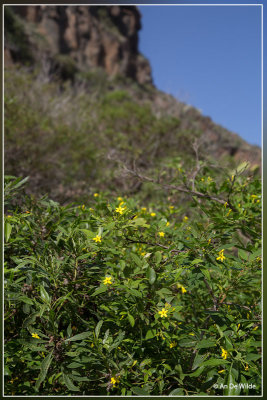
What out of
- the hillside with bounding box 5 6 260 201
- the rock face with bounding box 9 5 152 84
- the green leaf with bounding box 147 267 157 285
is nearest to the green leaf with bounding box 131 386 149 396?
the green leaf with bounding box 147 267 157 285

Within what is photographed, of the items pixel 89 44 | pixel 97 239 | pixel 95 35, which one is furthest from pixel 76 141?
pixel 95 35

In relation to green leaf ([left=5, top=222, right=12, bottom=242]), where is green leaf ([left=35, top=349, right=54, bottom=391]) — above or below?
below

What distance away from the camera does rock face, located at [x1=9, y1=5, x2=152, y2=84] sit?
22500 mm

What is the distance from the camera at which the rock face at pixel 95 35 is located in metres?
22.5

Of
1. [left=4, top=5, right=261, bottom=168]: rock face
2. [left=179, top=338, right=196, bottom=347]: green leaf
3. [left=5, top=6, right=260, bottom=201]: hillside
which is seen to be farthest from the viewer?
[left=4, top=5, right=261, bottom=168]: rock face

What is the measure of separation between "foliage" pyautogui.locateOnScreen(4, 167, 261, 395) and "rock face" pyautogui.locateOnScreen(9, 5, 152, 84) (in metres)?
21.4

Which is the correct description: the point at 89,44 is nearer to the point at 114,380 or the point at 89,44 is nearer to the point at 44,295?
the point at 44,295

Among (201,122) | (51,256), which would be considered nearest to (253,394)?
(51,256)

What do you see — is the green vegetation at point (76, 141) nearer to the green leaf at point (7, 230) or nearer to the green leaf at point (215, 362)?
the green leaf at point (7, 230)

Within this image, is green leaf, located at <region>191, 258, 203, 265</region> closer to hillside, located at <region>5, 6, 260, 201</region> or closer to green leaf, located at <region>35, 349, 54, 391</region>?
green leaf, located at <region>35, 349, 54, 391</region>

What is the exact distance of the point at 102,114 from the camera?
361 inches

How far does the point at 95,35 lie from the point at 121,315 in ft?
98.7

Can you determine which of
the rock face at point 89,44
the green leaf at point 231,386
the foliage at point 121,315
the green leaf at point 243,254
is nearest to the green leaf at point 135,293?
the foliage at point 121,315

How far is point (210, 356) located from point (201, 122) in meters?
11.0
